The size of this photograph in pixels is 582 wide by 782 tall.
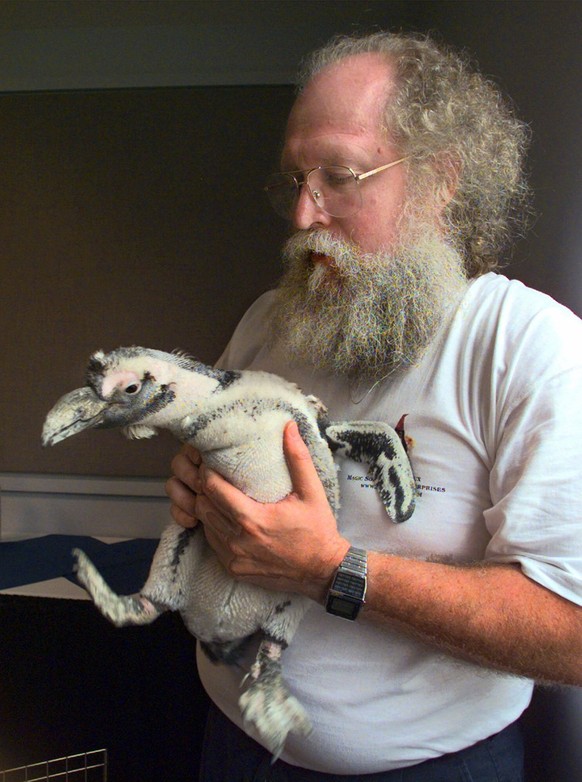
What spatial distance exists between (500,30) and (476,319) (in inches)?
31.2

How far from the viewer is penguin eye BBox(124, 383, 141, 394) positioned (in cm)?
62

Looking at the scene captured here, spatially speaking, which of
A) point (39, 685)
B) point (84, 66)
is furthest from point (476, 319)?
point (84, 66)

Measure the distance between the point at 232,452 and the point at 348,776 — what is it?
14.3 inches

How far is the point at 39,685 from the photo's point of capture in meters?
1.40

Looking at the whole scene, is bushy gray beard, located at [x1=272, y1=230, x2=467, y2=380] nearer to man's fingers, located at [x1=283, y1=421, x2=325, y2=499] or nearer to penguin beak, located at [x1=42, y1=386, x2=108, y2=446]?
man's fingers, located at [x1=283, y1=421, x2=325, y2=499]

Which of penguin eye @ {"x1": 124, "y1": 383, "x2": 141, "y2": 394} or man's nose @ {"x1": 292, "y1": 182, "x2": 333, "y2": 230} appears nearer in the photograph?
penguin eye @ {"x1": 124, "y1": 383, "x2": 141, "y2": 394}

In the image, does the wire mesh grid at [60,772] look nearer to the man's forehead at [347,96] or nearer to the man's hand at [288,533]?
the man's hand at [288,533]

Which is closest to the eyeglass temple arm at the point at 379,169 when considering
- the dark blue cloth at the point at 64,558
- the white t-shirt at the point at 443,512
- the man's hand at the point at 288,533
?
the white t-shirt at the point at 443,512

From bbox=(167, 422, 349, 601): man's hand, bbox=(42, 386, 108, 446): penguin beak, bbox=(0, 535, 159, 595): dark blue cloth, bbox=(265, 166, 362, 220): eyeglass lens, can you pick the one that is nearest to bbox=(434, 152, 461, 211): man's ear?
bbox=(265, 166, 362, 220): eyeglass lens

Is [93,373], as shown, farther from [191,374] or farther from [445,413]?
[445,413]

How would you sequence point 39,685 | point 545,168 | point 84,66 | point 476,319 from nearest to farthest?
point 476,319, point 545,168, point 39,685, point 84,66

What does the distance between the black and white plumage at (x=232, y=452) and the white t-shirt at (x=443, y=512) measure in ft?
0.10

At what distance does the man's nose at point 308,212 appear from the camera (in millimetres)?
733

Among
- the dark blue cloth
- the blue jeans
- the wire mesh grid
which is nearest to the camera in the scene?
the blue jeans
